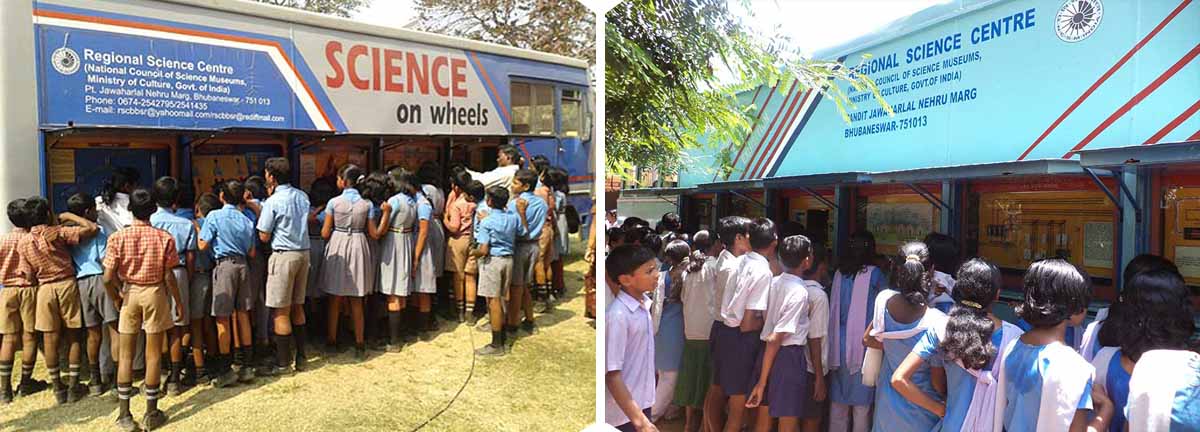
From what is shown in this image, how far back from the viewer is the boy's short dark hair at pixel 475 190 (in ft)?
5.78

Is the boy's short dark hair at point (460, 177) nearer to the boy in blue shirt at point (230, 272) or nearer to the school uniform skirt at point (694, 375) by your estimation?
the boy in blue shirt at point (230, 272)

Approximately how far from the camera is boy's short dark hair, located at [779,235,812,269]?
148 centimetres

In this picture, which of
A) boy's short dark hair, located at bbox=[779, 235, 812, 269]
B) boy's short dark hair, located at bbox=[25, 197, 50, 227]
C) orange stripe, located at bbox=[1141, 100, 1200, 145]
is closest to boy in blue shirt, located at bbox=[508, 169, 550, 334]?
boy's short dark hair, located at bbox=[779, 235, 812, 269]

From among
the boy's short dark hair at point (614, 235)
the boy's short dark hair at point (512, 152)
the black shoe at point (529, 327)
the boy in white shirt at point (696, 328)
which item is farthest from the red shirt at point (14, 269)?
the boy in white shirt at point (696, 328)

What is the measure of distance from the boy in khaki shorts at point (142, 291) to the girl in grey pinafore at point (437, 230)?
2.09ft

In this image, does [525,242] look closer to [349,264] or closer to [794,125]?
[349,264]

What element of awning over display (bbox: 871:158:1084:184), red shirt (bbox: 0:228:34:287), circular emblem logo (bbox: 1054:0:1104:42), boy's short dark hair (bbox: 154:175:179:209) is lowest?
red shirt (bbox: 0:228:34:287)

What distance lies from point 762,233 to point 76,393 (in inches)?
63.1

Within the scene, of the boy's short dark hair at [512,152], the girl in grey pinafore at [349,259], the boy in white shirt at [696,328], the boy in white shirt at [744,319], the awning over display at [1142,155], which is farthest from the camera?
the girl in grey pinafore at [349,259]

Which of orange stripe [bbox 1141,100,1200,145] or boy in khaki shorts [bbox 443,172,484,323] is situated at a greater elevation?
orange stripe [bbox 1141,100,1200,145]

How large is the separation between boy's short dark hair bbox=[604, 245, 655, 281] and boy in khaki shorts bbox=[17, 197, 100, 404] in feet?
3.89

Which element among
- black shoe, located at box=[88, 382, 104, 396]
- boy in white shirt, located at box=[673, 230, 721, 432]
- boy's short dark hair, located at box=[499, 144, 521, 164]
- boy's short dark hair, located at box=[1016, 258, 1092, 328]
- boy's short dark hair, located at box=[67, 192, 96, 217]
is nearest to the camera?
boy's short dark hair, located at box=[1016, 258, 1092, 328]

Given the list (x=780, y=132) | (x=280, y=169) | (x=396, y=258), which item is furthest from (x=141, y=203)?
(x=780, y=132)

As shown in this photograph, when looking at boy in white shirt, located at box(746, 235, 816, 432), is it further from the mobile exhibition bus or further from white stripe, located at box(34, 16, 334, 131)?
white stripe, located at box(34, 16, 334, 131)
